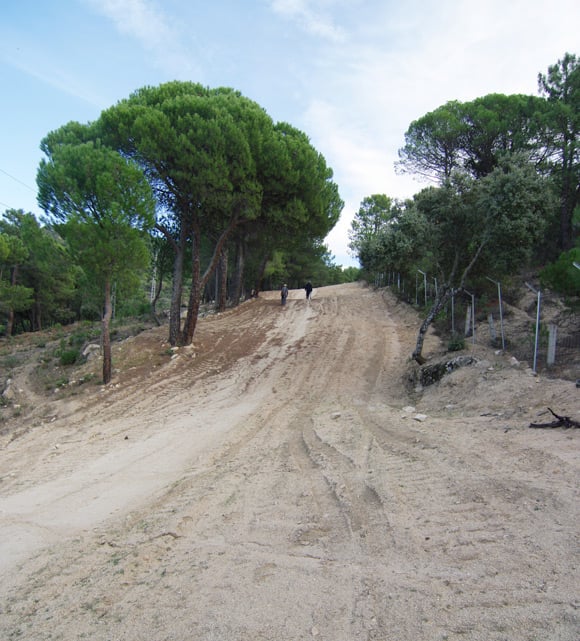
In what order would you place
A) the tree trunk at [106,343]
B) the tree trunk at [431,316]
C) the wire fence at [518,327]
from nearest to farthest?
the wire fence at [518,327] → the tree trunk at [431,316] → the tree trunk at [106,343]

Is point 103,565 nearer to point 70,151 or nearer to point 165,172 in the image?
point 70,151

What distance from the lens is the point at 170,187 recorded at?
1417 centimetres

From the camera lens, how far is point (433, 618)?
2.59 meters

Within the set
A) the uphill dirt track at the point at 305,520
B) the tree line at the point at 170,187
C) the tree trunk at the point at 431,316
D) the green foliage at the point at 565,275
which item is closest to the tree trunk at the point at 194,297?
the tree line at the point at 170,187

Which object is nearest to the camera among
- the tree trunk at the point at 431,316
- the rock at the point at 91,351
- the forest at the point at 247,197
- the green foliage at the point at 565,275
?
the green foliage at the point at 565,275

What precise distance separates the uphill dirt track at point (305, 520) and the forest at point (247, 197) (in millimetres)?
3573

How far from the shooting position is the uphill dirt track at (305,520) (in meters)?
2.74

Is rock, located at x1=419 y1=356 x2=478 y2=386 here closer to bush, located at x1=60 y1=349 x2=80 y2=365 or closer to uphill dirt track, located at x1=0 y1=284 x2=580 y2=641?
uphill dirt track, located at x1=0 y1=284 x2=580 y2=641

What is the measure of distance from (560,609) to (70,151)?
13.2m

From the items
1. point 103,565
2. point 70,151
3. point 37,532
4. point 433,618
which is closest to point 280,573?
point 433,618

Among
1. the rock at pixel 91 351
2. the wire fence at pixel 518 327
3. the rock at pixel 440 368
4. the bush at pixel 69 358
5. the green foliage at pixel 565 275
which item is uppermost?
the green foliage at pixel 565 275

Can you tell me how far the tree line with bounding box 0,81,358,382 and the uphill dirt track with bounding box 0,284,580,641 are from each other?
15.6 ft

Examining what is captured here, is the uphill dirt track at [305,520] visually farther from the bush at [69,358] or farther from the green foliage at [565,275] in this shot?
the bush at [69,358]

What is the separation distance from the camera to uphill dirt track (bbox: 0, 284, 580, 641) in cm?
274
